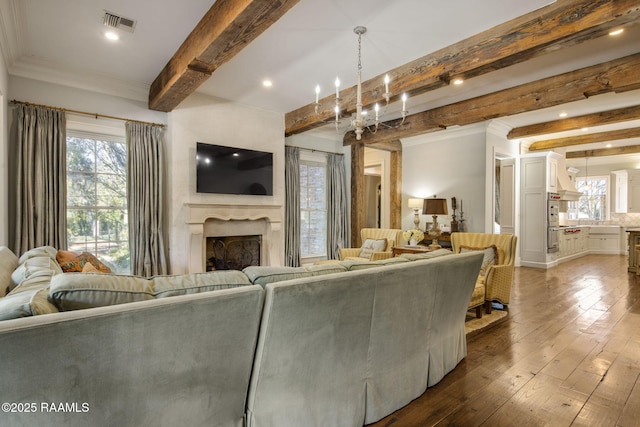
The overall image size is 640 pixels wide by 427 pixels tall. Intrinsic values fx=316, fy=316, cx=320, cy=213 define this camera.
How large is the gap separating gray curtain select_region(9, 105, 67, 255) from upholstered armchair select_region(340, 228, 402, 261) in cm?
378

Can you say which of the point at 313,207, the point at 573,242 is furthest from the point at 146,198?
the point at 573,242

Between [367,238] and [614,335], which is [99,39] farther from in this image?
[614,335]

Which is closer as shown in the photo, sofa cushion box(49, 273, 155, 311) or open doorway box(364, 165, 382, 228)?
sofa cushion box(49, 273, 155, 311)

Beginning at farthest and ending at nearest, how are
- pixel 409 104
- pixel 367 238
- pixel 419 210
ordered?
pixel 419 210 < pixel 367 238 < pixel 409 104

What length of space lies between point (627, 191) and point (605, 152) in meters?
1.46

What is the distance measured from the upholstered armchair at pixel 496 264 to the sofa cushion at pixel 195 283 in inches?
117

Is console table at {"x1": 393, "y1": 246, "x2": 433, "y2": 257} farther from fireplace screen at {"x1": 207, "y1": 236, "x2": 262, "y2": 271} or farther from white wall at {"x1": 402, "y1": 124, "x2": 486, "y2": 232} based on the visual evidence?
Answer: fireplace screen at {"x1": 207, "y1": 236, "x2": 262, "y2": 271}

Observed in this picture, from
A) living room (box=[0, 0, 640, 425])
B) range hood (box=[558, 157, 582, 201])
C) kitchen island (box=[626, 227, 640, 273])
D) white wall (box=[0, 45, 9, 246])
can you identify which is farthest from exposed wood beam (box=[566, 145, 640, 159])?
white wall (box=[0, 45, 9, 246])

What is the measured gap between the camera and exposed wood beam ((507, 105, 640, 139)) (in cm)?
497

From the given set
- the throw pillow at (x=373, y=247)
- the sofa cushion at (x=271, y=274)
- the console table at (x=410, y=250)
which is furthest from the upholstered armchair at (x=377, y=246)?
the sofa cushion at (x=271, y=274)

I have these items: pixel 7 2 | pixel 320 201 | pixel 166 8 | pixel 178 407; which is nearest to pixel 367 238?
pixel 320 201

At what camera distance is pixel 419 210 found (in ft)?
21.8

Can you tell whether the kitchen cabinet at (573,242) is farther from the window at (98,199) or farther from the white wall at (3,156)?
the white wall at (3,156)

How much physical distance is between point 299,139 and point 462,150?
10.3 ft
